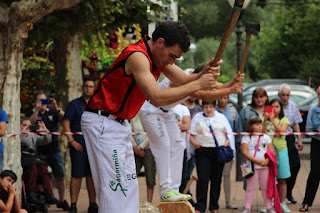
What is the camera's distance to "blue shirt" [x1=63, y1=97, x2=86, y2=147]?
1098 cm

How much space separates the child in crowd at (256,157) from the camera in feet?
34.8

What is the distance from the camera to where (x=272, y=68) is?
37438 millimetres

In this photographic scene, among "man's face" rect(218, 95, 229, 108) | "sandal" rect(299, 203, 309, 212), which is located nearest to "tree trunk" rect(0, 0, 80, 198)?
"man's face" rect(218, 95, 229, 108)

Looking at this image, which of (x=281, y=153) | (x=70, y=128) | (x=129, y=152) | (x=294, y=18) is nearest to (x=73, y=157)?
(x=70, y=128)

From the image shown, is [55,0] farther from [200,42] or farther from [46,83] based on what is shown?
[200,42]

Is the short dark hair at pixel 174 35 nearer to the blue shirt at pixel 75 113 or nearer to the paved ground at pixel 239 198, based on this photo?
the blue shirt at pixel 75 113

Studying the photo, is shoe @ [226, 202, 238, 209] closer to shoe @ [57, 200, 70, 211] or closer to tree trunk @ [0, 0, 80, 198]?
shoe @ [57, 200, 70, 211]

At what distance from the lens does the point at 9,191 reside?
9219 mm

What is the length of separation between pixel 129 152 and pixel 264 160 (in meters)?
4.58

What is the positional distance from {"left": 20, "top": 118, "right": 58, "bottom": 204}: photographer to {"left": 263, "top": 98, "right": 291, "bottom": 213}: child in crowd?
142 inches

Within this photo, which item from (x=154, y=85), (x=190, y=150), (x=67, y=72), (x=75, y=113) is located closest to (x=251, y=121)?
(x=190, y=150)

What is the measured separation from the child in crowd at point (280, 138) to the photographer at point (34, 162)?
3614mm

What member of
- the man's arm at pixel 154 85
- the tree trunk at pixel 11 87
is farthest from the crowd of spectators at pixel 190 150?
the man's arm at pixel 154 85

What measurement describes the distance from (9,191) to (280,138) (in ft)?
15.0
